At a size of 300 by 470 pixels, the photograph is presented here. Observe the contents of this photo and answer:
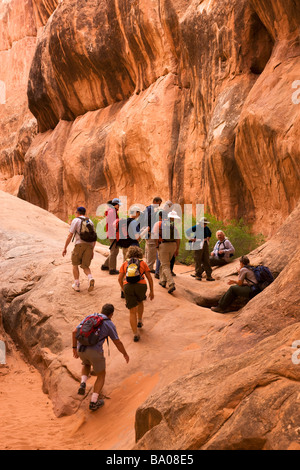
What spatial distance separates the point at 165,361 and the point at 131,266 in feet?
5.06

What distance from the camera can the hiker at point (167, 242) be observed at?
9.81 metres

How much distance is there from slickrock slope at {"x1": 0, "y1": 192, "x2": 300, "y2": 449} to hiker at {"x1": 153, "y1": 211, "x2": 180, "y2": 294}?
0.35m

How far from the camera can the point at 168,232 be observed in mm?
9812

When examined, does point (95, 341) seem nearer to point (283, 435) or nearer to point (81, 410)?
point (81, 410)

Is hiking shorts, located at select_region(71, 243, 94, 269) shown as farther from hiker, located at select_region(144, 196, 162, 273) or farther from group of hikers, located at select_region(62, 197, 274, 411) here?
hiker, located at select_region(144, 196, 162, 273)

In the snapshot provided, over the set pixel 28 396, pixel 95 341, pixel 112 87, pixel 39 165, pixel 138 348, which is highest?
pixel 112 87

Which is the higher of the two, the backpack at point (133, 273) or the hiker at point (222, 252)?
the backpack at point (133, 273)

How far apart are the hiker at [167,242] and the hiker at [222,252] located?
3.01 meters

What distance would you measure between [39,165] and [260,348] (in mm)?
26145

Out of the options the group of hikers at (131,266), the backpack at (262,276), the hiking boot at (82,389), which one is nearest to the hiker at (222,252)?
the group of hikers at (131,266)

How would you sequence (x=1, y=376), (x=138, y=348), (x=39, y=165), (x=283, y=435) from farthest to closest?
1. (x=39, y=165)
2. (x=1, y=376)
3. (x=138, y=348)
4. (x=283, y=435)

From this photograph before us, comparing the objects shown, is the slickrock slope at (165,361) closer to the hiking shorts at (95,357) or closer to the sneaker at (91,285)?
the sneaker at (91,285)

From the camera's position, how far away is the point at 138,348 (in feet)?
25.7
